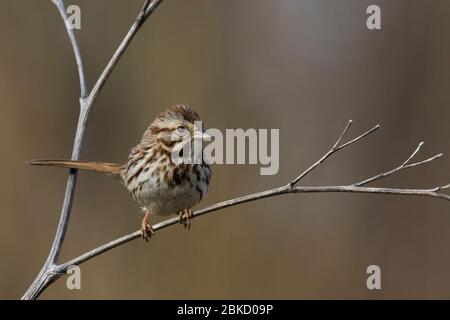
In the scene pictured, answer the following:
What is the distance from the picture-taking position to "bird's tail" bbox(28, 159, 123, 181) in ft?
12.2

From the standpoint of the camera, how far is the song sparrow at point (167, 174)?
4.08 meters

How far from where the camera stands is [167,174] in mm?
4113

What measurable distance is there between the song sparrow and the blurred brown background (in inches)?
106

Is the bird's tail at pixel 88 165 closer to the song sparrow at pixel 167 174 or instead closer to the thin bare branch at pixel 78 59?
the song sparrow at pixel 167 174

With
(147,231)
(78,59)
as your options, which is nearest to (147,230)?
(147,231)

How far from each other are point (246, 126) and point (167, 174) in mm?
3387

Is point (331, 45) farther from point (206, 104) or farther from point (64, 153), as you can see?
point (64, 153)

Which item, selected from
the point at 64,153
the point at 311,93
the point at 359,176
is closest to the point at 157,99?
the point at 64,153

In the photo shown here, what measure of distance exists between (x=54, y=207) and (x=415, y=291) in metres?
3.30

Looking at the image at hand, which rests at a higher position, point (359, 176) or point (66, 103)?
point (66, 103)

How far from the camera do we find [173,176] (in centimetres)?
410

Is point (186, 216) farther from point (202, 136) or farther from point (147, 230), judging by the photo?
point (202, 136)

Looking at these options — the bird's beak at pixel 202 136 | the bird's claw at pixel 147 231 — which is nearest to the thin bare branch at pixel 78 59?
the bird's beak at pixel 202 136

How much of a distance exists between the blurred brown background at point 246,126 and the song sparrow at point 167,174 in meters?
2.70
